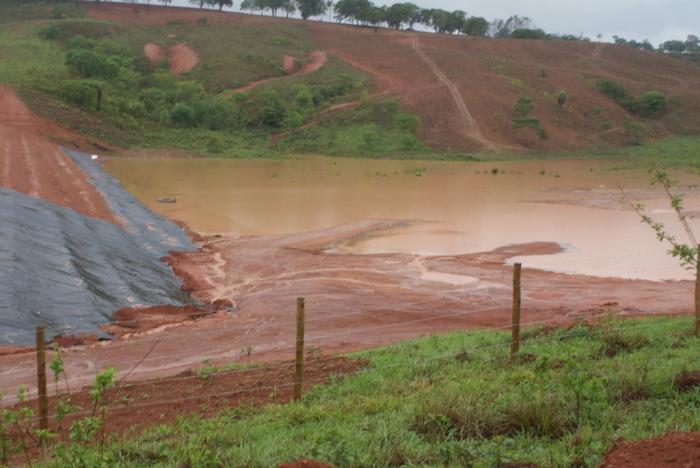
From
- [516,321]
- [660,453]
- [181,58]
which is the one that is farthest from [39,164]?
[181,58]

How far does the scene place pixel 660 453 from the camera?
421 centimetres

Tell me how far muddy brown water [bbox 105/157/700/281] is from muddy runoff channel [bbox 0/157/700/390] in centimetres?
11

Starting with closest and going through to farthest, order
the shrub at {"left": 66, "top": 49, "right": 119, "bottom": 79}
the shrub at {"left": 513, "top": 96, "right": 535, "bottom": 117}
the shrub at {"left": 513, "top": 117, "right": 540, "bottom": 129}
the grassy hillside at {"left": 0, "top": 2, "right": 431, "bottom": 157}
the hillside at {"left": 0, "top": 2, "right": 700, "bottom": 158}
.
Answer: the grassy hillside at {"left": 0, "top": 2, "right": 431, "bottom": 157}
the hillside at {"left": 0, "top": 2, "right": 700, "bottom": 158}
the shrub at {"left": 66, "top": 49, "right": 119, "bottom": 79}
the shrub at {"left": 513, "top": 117, "right": 540, "bottom": 129}
the shrub at {"left": 513, "top": 96, "right": 535, "bottom": 117}

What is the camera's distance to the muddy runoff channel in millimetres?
11883

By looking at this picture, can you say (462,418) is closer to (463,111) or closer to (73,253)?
(73,253)

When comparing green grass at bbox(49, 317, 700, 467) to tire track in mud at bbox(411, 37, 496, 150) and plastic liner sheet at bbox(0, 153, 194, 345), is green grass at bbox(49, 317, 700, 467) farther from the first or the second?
tire track in mud at bbox(411, 37, 496, 150)

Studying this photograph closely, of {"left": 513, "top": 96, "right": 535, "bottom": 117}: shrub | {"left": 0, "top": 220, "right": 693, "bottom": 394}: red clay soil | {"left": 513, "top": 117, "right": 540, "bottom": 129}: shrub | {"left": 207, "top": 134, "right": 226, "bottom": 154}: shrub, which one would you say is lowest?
{"left": 0, "top": 220, "right": 693, "bottom": 394}: red clay soil

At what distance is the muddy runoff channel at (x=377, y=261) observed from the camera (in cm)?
1188

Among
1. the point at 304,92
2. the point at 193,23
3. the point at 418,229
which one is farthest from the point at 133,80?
the point at 418,229

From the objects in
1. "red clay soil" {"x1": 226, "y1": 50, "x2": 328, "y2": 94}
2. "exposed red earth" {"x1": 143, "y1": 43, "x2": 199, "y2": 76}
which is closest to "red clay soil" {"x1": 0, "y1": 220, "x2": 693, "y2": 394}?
"red clay soil" {"x1": 226, "y1": 50, "x2": 328, "y2": 94}

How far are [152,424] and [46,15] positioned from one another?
306 ft

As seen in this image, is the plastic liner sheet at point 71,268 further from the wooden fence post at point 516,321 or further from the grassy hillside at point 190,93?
the grassy hillside at point 190,93

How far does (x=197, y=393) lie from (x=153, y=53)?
7272cm

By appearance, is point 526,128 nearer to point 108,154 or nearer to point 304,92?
point 304,92
